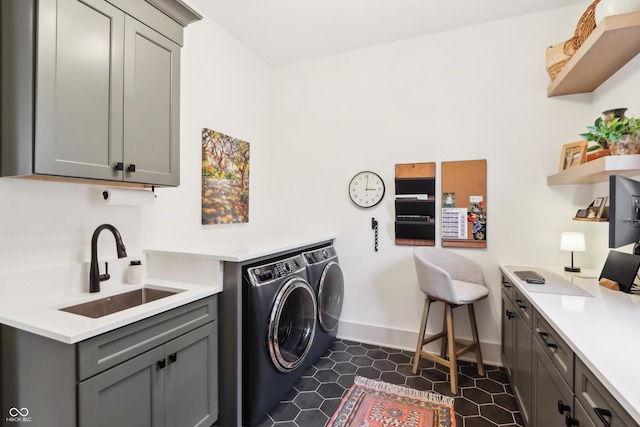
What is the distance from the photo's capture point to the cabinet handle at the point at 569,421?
1045mm

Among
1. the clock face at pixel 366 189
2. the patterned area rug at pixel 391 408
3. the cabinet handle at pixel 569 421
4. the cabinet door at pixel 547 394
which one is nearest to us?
the cabinet handle at pixel 569 421

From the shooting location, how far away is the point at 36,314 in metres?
1.32

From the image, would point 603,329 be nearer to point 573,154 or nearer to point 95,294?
point 573,154

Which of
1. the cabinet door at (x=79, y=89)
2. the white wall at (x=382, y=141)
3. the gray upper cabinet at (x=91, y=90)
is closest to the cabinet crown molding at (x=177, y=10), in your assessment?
the gray upper cabinet at (x=91, y=90)

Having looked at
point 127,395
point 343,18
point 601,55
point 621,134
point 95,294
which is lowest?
point 127,395

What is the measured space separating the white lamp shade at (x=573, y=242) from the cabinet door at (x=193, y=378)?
2401 millimetres

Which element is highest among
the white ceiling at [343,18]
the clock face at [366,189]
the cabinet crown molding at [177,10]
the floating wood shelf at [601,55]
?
the white ceiling at [343,18]

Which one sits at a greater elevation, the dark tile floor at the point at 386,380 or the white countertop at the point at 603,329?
the white countertop at the point at 603,329

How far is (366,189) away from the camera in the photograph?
118 inches

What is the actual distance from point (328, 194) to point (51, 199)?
2.17 metres

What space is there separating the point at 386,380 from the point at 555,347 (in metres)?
1.38

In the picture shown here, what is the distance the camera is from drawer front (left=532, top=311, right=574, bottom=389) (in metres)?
1.11

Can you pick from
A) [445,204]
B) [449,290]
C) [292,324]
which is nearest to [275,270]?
[292,324]

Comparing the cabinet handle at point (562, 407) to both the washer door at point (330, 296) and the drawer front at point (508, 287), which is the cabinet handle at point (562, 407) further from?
the washer door at point (330, 296)
